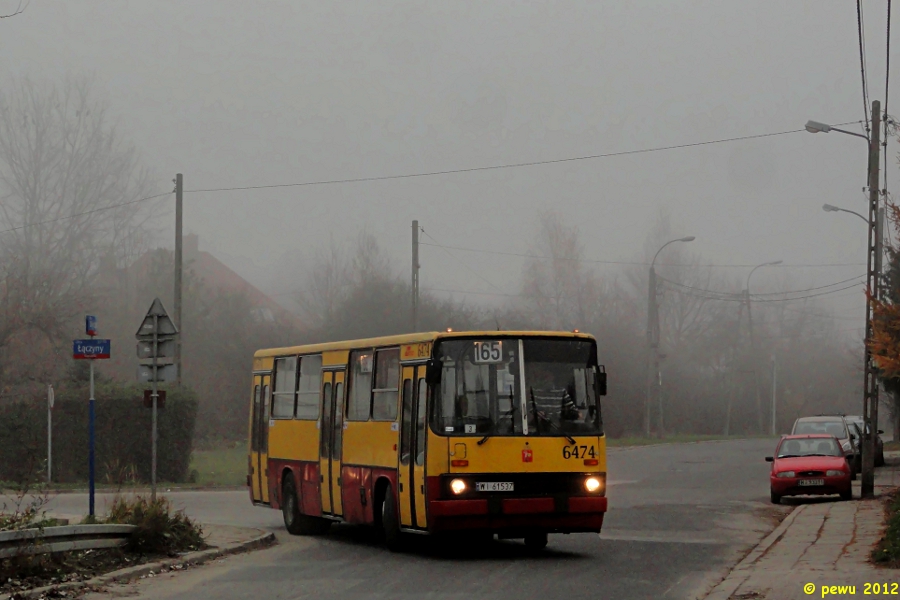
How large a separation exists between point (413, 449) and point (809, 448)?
1415 cm

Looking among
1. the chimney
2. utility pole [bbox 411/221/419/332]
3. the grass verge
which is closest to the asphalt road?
the grass verge

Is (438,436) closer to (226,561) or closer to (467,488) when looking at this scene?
(467,488)

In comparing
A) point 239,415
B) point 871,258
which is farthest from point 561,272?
point 871,258

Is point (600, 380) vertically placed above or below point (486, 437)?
above

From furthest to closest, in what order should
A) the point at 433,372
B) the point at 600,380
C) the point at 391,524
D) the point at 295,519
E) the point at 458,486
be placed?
the point at 295,519 < the point at 391,524 < the point at 600,380 < the point at 433,372 < the point at 458,486

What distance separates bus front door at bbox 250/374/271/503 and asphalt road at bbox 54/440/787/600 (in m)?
0.63

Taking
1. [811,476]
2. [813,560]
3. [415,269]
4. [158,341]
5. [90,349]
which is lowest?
[813,560]

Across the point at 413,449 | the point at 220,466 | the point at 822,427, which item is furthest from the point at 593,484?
the point at 220,466

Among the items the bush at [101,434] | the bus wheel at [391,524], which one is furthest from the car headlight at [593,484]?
the bush at [101,434]

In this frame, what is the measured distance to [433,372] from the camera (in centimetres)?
1454

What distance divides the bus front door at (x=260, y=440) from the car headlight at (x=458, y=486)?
669 centimetres

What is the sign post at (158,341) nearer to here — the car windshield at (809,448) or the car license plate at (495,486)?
the car license plate at (495,486)

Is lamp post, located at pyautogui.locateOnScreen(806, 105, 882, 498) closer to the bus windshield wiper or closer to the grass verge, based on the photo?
the bus windshield wiper

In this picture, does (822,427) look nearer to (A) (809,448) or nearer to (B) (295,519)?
(A) (809,448)
